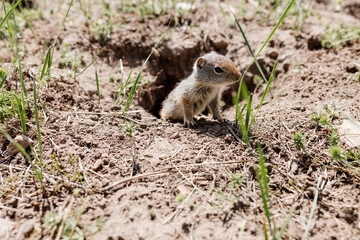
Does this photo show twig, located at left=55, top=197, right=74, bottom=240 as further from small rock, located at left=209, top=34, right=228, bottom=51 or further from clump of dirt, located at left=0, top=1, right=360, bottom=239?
small rock, located at left=209, top=34, right=228, bottom=51

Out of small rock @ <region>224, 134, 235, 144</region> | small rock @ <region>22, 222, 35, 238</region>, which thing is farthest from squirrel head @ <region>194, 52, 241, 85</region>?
small rock @ <region>22, 222, 35, 238</region>

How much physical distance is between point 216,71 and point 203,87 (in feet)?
1.37

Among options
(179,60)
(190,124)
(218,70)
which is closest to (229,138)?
(190,124)

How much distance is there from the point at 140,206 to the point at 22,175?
1170 millimetres

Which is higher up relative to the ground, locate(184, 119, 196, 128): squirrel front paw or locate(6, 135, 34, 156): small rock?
locate(6, 135, 34, 156): small rock

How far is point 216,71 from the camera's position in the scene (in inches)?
152

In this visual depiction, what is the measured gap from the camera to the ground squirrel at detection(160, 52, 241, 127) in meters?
3.80

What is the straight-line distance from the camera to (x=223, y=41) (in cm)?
541

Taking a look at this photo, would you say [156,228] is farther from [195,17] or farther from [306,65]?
[195,17]

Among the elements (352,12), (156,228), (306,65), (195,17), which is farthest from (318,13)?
(156,228)

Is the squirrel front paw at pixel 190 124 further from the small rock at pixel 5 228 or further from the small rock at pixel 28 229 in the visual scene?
the small rock at pixel 5 228

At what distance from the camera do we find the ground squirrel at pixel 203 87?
380 centimetres

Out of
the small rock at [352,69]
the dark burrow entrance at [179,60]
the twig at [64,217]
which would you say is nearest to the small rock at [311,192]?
the twig at [64,217]

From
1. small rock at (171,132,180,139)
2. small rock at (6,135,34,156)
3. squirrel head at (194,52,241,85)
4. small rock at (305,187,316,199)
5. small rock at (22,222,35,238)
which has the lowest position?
small rock at (305,187,316,199)
